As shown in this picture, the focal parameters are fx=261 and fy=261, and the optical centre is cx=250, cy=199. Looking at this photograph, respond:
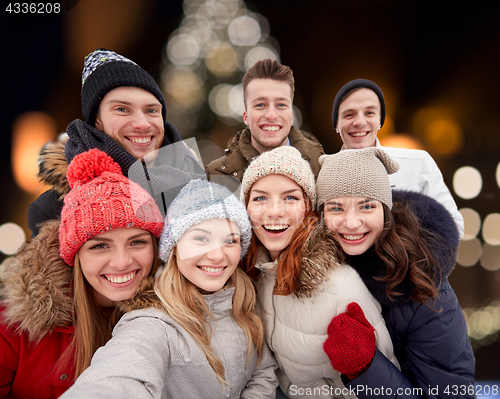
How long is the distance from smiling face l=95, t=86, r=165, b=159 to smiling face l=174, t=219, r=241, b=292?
89cm

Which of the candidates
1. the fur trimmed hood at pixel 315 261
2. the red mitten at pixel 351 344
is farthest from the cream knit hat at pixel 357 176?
the red mitten at pixel 351 344

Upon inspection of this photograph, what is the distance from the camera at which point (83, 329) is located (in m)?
1.36

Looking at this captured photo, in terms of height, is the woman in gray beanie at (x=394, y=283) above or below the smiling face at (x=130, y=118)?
below

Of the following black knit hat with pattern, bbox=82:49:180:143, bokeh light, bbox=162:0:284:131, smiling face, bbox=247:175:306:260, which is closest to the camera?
smiling face, bbox=247:175:306:260

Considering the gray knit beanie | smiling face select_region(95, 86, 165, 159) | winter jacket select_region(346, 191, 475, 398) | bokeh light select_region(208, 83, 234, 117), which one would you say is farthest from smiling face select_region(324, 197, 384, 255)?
bokeh light select_region(208, 83, 234, 117)

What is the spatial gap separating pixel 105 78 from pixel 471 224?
4021mm

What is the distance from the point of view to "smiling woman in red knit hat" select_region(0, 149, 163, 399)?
4.20 feet

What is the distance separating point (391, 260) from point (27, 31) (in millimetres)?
3816

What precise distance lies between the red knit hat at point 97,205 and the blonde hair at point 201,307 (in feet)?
0.92

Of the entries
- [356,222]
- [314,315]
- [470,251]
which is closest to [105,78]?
[356,222]

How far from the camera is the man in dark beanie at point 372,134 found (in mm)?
2461

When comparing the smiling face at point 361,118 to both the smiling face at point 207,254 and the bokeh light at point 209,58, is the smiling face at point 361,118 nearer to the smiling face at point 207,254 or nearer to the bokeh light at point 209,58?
the bokeh light at point 209,58

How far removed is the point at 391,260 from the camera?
1.37 metres

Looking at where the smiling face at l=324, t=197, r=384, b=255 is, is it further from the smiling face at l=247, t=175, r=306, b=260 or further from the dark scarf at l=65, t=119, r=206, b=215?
the dark scarf at l=65, t=119, r=206, b=215
